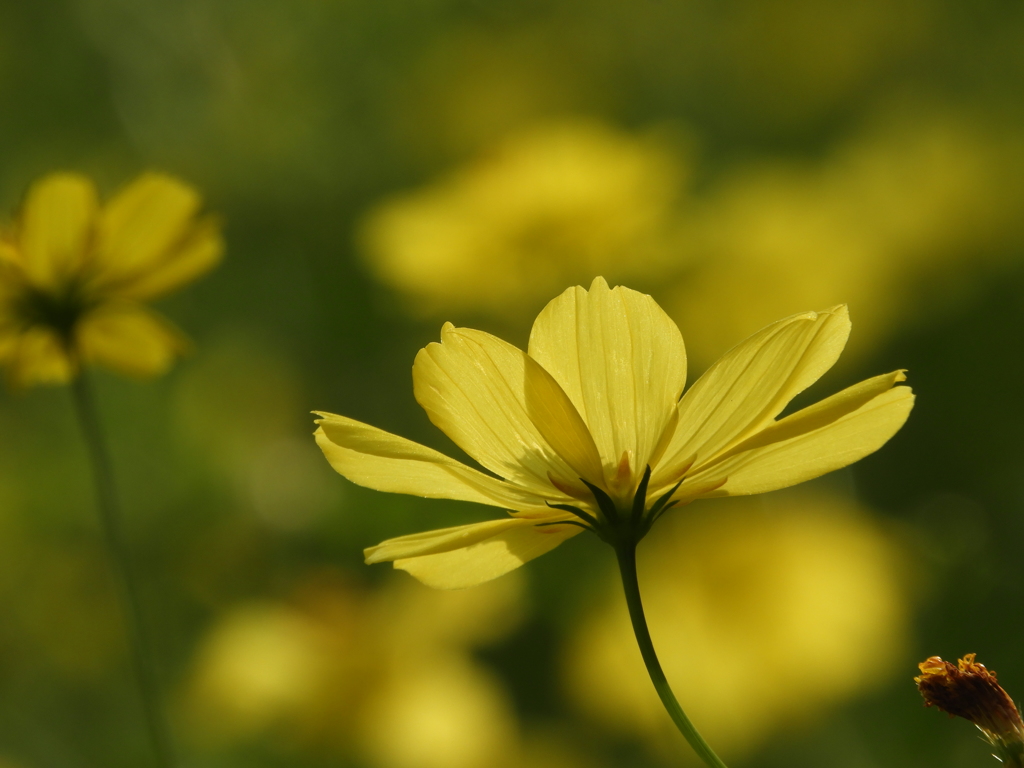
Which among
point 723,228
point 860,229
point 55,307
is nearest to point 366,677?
point 55,307

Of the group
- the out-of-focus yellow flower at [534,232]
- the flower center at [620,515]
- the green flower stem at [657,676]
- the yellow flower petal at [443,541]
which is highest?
the out-of-focus yellow flower at [534,232]

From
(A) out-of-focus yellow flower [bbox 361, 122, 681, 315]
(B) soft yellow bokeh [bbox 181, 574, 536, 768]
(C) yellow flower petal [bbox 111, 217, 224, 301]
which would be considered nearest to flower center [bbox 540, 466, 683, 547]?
(C) yellow flower petal [bbox 111, 217, 224, 301]

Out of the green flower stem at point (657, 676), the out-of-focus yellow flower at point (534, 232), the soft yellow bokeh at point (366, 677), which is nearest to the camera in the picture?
the green flower stem at point (657, 676)

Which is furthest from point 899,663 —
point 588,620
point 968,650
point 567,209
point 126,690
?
point 126,690

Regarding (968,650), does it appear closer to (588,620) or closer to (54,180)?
(588,620)

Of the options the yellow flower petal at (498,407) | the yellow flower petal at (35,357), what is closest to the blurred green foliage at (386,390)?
the yellow flower petal at (35,357)

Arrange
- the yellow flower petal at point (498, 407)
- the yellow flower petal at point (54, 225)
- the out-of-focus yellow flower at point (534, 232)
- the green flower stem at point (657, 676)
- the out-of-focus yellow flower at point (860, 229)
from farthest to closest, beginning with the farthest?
the out-of-focus yellow flower at point (860, 229), the out-of-focus yellow flower at point (534, 232), the yellow flower petal at point (54, 225), the yellow flower petal at point (498, 407), the green flower stem at point (657, 676)

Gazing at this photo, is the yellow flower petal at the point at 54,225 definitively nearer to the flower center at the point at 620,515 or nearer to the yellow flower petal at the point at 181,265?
the yellow flower petal at the point at 181,265

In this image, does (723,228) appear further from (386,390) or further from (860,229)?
(386,390)
